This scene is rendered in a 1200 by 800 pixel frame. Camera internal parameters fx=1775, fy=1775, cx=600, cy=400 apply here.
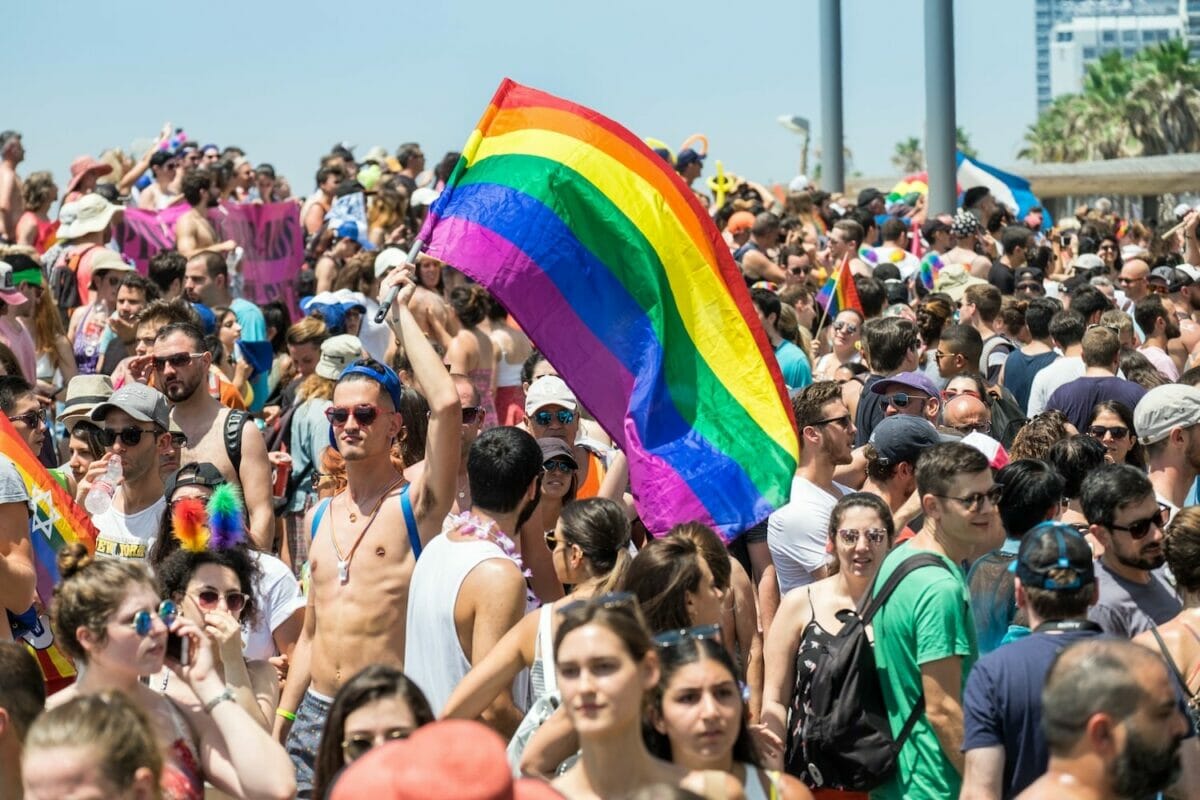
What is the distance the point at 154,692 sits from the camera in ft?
14.7

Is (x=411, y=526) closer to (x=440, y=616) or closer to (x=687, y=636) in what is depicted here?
(x=440, y=616)

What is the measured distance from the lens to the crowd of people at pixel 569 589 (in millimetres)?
4078

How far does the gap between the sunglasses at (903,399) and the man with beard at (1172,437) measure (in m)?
1.27

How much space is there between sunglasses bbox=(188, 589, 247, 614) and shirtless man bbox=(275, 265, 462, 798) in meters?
0.38

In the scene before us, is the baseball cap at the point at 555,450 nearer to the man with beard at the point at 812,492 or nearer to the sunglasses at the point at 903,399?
the man with beard at the point at 812,492

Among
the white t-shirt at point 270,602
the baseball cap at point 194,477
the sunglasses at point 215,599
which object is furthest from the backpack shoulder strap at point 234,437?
the sunglasses at point 215,599

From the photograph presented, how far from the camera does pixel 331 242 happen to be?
1539cm

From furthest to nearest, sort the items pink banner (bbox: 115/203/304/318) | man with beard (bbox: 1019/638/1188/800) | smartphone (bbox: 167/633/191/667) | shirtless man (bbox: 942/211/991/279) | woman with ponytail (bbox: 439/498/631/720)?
1. shirtless man (bbox: 942/211/991/279)
2. pink banner (bbox: 115/203/304/318)
3. woman with ponytail (bbox: 439/498/631/720)
4. smartphone (bbox: 167/633/191/667)
5. man with beard (bbox: 1019/638/1188/800)

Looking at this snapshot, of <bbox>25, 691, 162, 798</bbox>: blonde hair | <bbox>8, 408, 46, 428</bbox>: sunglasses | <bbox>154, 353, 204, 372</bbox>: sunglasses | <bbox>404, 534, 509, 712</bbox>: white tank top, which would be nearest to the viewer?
<bbox>25, 691, 162, 798</bbox>: blonde hair

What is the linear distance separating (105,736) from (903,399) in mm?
5159

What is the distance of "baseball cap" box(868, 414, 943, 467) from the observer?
693 centimetres

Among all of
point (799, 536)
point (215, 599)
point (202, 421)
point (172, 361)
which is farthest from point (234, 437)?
point (799, 536)

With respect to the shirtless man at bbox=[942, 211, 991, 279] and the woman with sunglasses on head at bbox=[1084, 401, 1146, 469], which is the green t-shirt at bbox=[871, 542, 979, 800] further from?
the shirtless man at bbox=[942, 211, 991, 279]

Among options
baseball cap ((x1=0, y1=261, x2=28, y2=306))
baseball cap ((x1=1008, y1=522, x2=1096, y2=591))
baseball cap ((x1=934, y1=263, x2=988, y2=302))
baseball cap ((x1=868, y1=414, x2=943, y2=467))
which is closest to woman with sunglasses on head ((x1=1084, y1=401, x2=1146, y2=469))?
baseball cap ((x1=868, y1=414, x2=943, y2=467))
